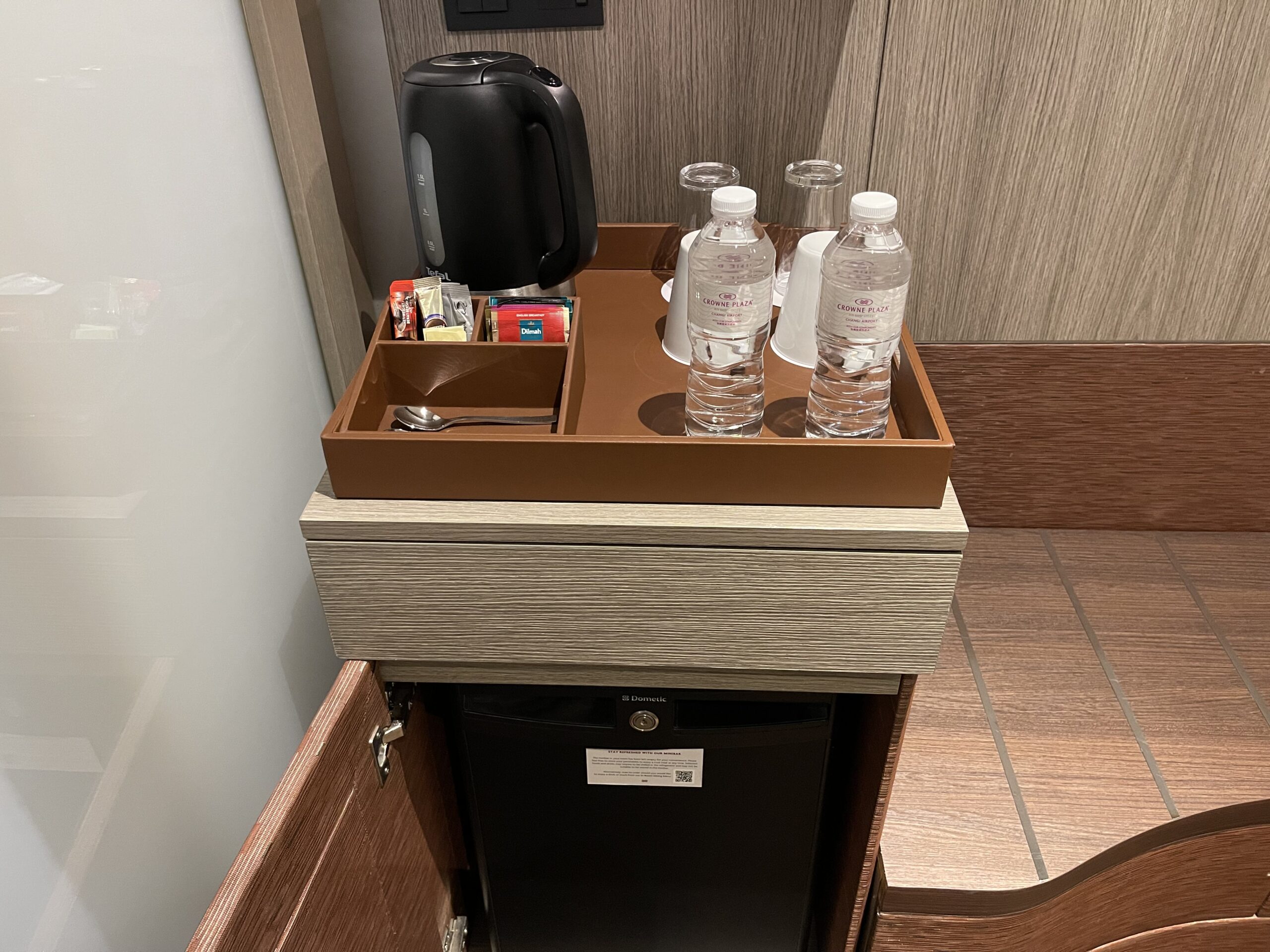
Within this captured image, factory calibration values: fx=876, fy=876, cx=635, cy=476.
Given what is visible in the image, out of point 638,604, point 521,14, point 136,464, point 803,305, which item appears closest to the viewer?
point 136,464

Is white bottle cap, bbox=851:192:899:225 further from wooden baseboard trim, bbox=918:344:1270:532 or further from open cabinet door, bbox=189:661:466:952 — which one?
open cabinet door, bbox=189:661:466:952

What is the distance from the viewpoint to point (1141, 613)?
1.36 m

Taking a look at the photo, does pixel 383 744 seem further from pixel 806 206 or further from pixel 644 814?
pixel 806 206

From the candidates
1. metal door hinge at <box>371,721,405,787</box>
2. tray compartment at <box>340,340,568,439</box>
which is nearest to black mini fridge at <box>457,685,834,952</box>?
metal door hinge at <box>371,721,405,787</box>

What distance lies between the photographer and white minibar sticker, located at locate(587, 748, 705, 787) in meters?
1.10

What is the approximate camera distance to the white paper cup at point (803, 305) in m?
0.99

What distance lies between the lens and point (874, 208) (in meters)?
0.81

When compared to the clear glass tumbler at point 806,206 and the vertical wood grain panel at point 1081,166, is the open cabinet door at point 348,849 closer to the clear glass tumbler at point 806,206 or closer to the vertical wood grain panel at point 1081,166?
the clear glass tumbler at point 806,206

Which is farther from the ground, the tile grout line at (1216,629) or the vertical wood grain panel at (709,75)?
the vertical wood grain panel at (709,75)

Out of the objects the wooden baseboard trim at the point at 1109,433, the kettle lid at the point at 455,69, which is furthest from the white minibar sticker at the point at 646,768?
the kettle lid at the point at 455,69

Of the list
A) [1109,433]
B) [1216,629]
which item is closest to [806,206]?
[1109,433]

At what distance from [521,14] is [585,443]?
64 centimetres

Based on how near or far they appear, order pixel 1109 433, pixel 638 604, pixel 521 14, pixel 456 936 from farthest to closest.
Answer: pixel 1109 433 → pixel 456 936 → pixel 521 14 → pixel 638 604

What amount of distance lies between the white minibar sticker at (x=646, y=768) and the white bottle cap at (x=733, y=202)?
2.12 ft
